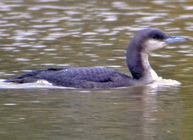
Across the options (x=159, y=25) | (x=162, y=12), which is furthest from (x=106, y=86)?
(x=162, y=12)

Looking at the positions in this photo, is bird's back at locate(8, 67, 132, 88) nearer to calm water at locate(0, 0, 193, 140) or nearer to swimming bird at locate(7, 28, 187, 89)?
swimming bird at locate(7, 28, 187, 89)

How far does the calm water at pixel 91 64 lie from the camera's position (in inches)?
478

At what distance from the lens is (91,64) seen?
16.6m

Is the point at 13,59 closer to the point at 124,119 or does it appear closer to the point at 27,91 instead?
the point at 27,91

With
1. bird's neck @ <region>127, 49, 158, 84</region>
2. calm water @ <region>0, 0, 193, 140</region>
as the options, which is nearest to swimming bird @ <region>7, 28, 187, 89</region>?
bird's neck @ <region>127, 49, 158, 84</region>

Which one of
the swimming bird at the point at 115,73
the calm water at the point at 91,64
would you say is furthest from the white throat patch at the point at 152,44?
the calm water at the point at 91,64

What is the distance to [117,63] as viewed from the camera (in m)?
16.8

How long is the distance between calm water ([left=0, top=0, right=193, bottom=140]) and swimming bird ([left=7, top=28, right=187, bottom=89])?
220 millimetres

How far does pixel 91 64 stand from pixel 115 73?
1.43 meters

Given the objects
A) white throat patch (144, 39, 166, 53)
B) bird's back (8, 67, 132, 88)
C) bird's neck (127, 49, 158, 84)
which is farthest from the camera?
white throat patch (144, 39, 166, 53)

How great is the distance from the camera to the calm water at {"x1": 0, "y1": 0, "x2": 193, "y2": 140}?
12.1m

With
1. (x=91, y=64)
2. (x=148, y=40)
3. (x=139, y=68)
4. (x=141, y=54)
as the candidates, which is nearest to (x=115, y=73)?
(x=139, y=68)

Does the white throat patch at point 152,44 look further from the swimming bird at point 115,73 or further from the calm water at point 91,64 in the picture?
the calm water at point 91,64

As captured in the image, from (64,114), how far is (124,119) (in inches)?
32.3
